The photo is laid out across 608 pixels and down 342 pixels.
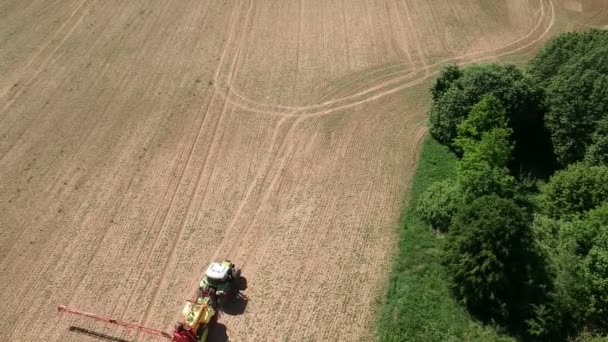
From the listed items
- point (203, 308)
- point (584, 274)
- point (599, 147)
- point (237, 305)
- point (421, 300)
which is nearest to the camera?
point (203, 308)

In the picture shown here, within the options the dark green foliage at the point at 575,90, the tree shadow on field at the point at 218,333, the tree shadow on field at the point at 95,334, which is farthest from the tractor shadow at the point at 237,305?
the dark green foliage at the point at 575,90

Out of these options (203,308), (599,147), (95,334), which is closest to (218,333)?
(203,308)

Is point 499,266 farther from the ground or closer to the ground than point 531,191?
farther from the ground

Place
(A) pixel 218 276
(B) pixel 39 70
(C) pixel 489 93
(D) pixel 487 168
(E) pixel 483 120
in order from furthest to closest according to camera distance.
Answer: (B) pixel 39 70, (C) pixel 489 93, (E) pixel 483 120, (D) pixel 487 168, (A) pixel 218 276

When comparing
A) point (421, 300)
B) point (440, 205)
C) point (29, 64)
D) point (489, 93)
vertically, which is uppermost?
point (489, 93)

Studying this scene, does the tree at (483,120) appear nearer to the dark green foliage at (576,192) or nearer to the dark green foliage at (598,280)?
the dark green foliage at (576,192)

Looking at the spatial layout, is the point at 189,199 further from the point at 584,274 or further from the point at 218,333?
the point at 584,274

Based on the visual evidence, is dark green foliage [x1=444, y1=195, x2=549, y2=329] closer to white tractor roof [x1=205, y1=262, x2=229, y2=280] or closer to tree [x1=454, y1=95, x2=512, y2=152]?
tree [x1=454, y1=95, x2=512, y2=152]
